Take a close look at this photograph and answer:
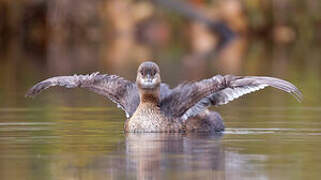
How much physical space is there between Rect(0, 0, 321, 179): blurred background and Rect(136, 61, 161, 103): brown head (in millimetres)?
563

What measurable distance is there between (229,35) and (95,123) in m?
28.1

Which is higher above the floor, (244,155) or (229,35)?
(229,35)

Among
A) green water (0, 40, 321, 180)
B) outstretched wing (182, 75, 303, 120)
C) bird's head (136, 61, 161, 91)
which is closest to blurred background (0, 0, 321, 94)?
green water (0, 40, 321, 180)

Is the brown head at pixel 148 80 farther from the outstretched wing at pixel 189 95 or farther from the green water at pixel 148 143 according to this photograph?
the green water at pixel 148 143

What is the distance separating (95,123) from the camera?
44.2 feet

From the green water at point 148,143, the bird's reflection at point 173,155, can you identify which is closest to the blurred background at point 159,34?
the green water at point 148,143

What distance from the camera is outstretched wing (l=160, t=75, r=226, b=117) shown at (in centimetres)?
1228

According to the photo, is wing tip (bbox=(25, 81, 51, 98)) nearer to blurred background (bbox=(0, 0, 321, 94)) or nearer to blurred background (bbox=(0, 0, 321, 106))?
blurred background (bbox=(0, 0, 321, 106))

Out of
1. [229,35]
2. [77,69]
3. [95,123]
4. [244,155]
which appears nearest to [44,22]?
[229,35]

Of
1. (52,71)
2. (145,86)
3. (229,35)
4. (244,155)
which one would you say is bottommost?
(244,155)

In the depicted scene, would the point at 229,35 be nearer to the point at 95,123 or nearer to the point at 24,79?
the point at 24,79

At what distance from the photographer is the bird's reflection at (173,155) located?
29.9 feet

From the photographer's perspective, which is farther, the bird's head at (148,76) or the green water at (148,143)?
the bird's head at (148,76)

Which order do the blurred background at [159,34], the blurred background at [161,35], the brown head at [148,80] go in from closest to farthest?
the brown head at [148,80]
the blurred background at [161,35]
the blurred background at [159,34]
